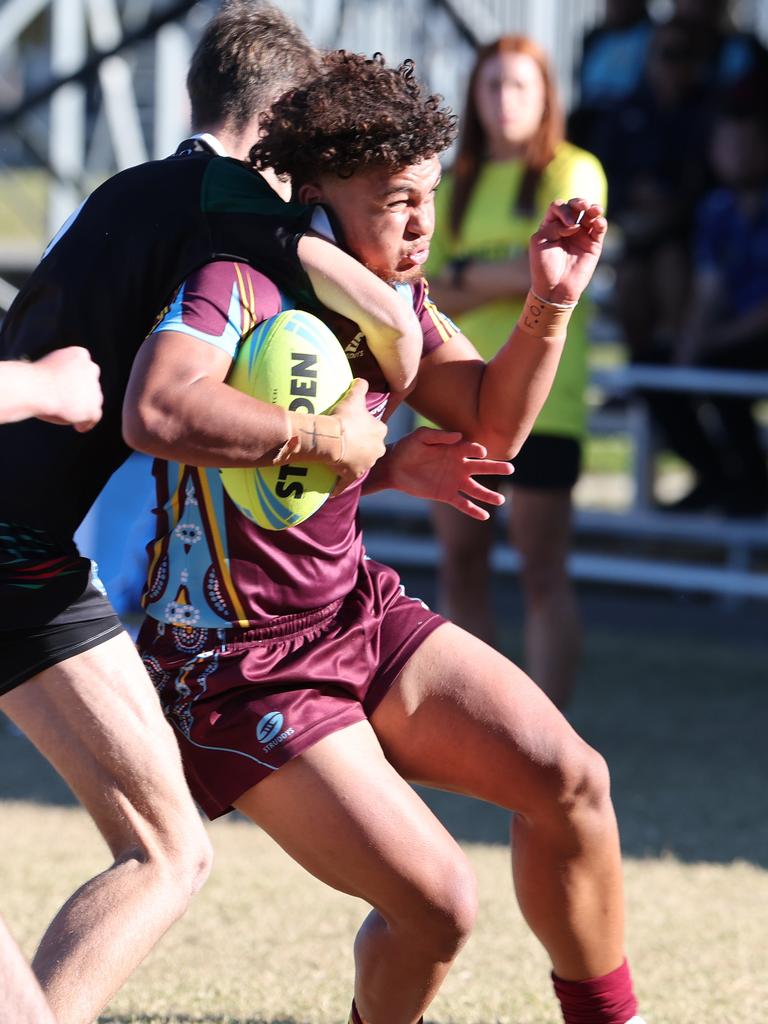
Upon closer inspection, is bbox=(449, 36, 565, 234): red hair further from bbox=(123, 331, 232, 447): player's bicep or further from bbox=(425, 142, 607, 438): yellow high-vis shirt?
bbox=(123, 331, 232, 447): player's bicep

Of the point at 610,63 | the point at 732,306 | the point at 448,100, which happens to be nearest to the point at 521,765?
the point at 732,306

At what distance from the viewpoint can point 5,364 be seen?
2025 mm

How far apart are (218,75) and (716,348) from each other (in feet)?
16.4

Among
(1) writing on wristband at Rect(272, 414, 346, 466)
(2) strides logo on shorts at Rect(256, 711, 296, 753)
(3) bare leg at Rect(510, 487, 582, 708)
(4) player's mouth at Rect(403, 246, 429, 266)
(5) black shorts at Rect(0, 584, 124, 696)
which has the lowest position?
(3) bare leg at Rect(510, 487, 582, 708)

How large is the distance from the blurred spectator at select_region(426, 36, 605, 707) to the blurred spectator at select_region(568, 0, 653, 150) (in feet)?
9.71

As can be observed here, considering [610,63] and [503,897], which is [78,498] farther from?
[610,63]

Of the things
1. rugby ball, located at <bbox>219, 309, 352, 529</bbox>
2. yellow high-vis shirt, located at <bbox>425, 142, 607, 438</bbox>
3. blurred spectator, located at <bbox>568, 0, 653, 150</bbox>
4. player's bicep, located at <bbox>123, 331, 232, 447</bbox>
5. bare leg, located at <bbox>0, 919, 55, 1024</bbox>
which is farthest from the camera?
blurred spectator, located at <bbox>568, 0, 653, 150</bbox>

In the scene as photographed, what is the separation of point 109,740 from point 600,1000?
1.06 m

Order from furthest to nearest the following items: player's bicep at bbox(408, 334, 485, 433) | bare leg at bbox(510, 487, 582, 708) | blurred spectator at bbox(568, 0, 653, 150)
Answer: blurred spectator at bbox(568, 0, 653, 150), bare leg at bbox(510, 487, 582, 708), player's bicep at bbox(408, 334, 485, 433)

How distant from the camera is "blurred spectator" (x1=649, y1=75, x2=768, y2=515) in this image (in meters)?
7.17

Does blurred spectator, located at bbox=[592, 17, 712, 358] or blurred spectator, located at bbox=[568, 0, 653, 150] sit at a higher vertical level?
blurred spectator, located at bbox=[568, 0, 653, 150]

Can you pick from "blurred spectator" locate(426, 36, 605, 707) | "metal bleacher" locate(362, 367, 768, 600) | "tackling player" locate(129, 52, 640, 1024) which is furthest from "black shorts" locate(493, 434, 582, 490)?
"tackling player" locate(129, 52, 640, 1024)

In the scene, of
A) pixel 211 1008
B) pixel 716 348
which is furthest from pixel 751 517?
pixel 211 1008

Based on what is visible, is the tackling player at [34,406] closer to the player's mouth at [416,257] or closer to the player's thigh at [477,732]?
the player's mouth at [416,257]
